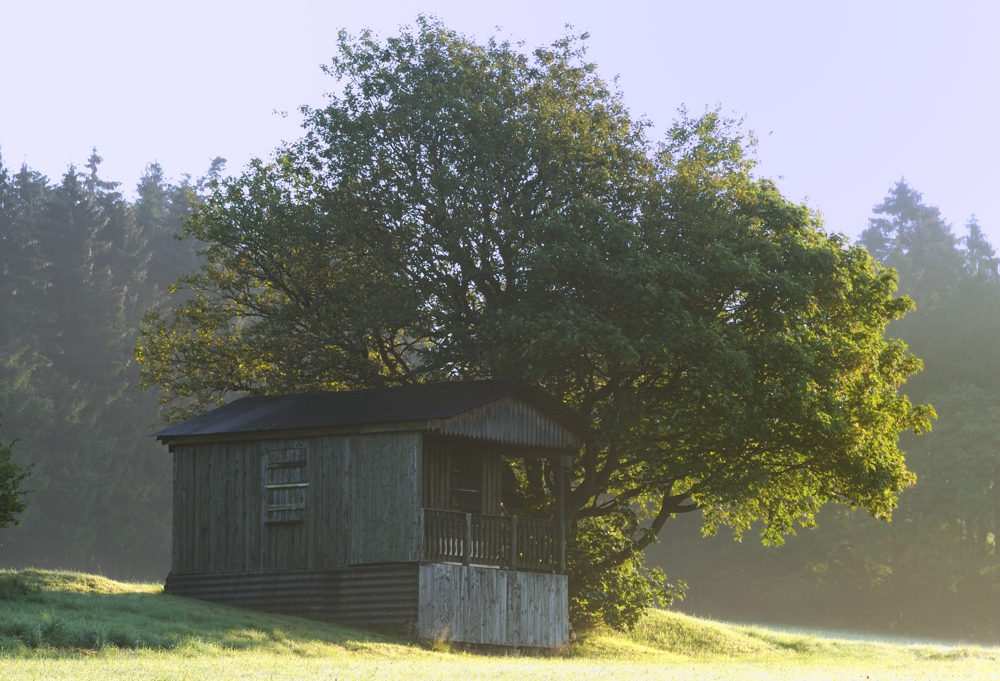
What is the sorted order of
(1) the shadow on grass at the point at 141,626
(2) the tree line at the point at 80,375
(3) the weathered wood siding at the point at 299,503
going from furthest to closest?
(2) the tree line at the point at 80,375 → (3) the weathered wood siding at the point at 299,503 → (1) the shadow on grass at the point at 141,626

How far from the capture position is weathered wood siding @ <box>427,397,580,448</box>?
25.9m

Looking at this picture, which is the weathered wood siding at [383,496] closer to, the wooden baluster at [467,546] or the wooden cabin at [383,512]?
the wooden cabin at [383,512]

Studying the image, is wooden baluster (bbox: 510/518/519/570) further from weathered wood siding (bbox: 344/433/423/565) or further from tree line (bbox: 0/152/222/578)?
tree line (bbox: 0/152/222/578)

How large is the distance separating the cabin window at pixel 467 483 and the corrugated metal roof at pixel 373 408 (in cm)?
174

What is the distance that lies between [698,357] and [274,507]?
393 inches

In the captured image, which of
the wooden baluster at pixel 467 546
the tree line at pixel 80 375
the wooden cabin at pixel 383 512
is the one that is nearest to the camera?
the wooden cabin at pixel 383 512

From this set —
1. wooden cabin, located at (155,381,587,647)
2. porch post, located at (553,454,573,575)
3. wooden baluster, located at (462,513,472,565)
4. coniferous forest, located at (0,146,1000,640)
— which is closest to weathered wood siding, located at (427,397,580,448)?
wooden cabin, located at (155,381,587,647)

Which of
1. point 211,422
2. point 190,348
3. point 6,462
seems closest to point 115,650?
point 6,462

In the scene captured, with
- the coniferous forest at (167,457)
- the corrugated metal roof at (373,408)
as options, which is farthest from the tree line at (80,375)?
the corrugated metal roof at (373,408)

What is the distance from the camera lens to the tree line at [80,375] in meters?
65.8

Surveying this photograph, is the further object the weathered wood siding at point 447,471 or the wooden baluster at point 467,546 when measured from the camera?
the weathered wood siding at point 447,471

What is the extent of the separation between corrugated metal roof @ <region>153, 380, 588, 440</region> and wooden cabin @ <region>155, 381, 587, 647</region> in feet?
0.17

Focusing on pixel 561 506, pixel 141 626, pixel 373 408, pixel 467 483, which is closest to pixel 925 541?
pixel 561 506

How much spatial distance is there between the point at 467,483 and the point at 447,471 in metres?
0.76
